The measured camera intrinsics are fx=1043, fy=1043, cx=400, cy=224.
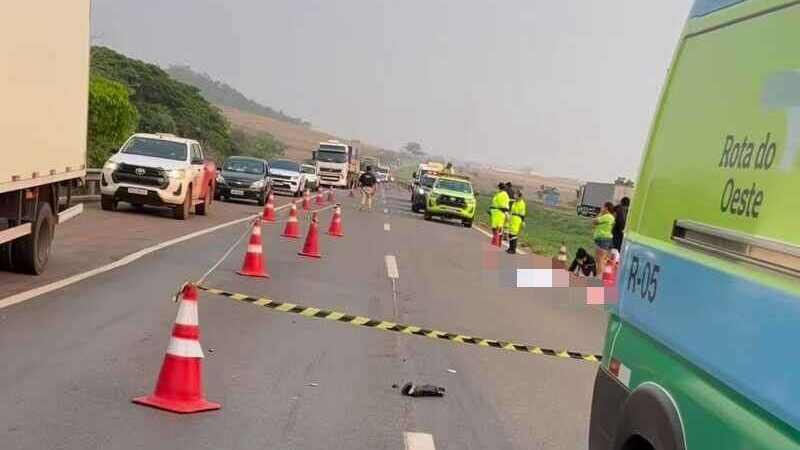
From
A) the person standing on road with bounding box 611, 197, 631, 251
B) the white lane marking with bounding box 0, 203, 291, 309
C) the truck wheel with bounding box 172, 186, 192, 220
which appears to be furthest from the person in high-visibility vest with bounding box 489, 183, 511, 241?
the white lane marking with bounding box 0, 203, 291, 309

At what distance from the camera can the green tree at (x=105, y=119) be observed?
33953mm

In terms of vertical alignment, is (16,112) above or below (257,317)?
above

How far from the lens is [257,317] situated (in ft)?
36.9

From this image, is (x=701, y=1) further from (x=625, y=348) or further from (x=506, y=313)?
(x=506, y=313)

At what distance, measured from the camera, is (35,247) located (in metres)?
12.4

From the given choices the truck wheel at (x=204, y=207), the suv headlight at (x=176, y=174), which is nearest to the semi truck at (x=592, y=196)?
the truck wheel at (x=204, y=207)

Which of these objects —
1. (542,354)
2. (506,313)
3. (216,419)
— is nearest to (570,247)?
(506,313)

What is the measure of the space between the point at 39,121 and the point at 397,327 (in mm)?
4515

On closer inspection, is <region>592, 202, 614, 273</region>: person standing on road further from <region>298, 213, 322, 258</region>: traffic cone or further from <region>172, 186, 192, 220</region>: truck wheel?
<region>172, 186, 192, 220</region>: truck wheel

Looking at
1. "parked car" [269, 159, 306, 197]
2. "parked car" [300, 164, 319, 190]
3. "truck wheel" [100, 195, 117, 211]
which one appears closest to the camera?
"truck wheel" [100, 195, 117, 211]

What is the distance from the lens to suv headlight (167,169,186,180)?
24016mm

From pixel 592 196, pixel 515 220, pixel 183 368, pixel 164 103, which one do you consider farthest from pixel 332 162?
pixel 183 368

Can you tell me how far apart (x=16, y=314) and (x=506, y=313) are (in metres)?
6.45

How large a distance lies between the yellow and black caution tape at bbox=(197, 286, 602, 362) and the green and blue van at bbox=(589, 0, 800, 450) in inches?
250
